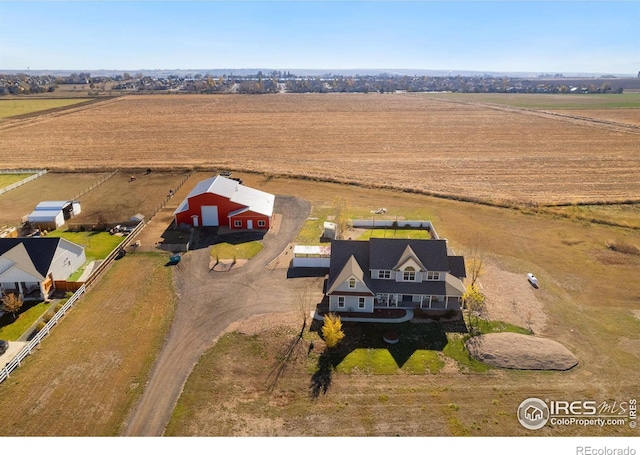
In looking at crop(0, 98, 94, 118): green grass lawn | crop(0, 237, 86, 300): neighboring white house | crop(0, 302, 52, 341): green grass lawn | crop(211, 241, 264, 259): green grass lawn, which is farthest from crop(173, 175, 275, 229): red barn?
crop(0, 98, 94, 118): green grass lawn

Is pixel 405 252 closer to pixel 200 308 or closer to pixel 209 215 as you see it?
pixel 200 308

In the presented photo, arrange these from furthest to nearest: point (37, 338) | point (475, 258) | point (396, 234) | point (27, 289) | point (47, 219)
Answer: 1. point (47, 219)
2. point (396, 234)
3. point (475, 258)
4. point (27, 289)
5. point (37, 338)

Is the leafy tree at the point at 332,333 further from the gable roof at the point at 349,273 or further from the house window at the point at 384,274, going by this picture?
the house window at the point at 384,274

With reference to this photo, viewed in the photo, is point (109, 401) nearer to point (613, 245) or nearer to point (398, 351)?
point (398, 351)

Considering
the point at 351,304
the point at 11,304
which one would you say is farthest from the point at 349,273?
the point at 11,304

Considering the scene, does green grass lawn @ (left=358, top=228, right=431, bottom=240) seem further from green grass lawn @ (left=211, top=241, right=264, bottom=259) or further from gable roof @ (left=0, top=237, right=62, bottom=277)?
gable roof @ (left=0, top=237, right=62, bottom=277)

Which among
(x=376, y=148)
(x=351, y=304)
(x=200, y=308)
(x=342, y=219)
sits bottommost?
(x=200, y=308)

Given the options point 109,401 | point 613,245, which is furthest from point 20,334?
point 613,245
